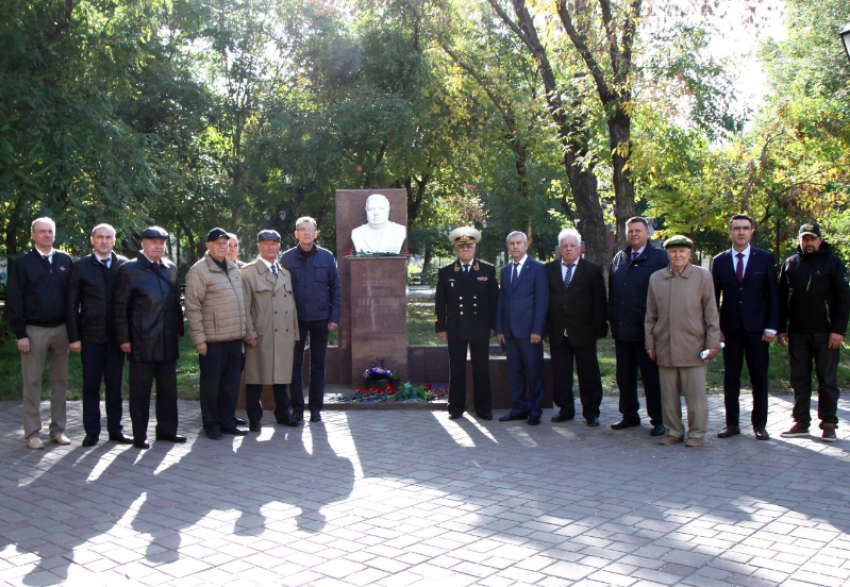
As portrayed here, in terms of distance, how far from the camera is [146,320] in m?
6.66

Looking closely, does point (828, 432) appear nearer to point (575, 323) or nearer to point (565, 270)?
point (575, 323)

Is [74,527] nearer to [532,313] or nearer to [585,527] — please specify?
[585,527]

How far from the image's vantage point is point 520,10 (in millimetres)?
15461

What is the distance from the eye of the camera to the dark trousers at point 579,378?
25.2 ft

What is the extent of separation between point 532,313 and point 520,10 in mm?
9683

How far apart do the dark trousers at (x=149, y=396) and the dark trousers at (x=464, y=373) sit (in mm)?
2766

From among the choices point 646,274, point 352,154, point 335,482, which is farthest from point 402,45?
point 335,482

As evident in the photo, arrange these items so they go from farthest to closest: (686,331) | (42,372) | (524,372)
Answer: (524,372), (42,372), (686,331)

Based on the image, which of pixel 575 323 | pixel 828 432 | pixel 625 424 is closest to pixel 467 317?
pixel 575 323

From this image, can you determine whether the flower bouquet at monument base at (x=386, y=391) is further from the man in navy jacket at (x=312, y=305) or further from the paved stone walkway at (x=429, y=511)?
the paved stone walkway at (x=429, y=511)

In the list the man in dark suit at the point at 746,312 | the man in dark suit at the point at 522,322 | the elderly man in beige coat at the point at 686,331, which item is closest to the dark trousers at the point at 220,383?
the man in dark suit at the point at 522,322

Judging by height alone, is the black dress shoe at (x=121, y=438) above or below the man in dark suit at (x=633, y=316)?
below

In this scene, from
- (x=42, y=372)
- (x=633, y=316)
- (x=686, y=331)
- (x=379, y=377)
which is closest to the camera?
(x=686, y=331)

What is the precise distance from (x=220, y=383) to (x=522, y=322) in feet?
9.89
